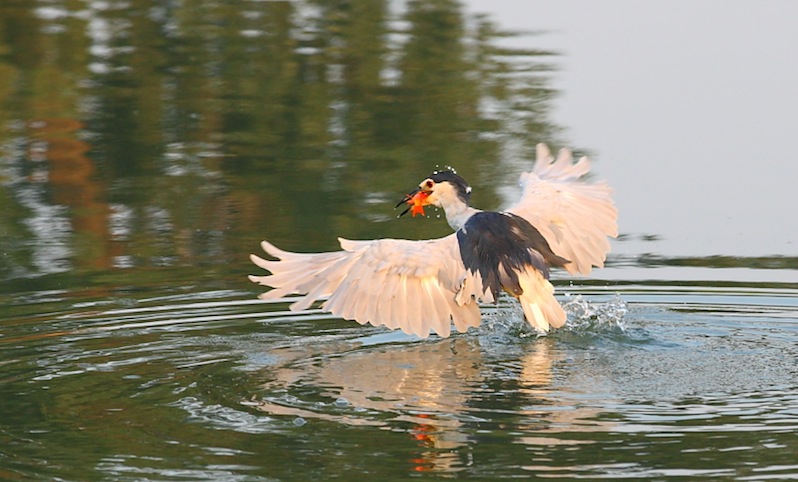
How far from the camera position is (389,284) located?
952cm

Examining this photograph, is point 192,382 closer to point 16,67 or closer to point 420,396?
point 420,396

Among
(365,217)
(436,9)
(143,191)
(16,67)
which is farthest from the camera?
(436,9)

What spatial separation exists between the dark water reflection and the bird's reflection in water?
2 centimetres

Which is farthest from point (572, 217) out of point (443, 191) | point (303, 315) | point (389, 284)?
point (303, 315)

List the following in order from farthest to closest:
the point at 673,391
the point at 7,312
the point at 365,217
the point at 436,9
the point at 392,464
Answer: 1. the point at 436,9
2. the point at 365,217
3. the point at 7,312
4. the point at 673,391
5. the point at 392,464

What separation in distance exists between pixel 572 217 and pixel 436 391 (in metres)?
2.51

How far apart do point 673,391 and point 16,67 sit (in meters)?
13.2

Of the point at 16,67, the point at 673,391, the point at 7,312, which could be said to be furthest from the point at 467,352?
the point at 16,67

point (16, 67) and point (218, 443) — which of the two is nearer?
point (218, 443)

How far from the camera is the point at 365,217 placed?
13.0m

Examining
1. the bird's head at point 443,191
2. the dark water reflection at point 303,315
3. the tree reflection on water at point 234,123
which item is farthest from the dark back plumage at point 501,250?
the tree reflection on water at point 234,123

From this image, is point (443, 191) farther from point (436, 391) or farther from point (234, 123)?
point (234, 123)

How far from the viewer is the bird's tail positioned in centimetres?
974

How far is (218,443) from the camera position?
755 cm
